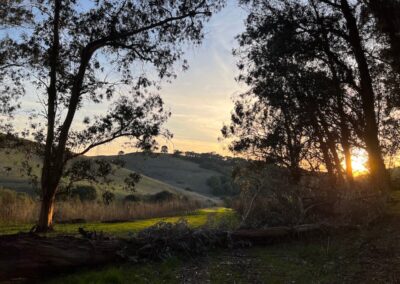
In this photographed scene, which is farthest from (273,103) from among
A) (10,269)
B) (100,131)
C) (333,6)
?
(10,269)

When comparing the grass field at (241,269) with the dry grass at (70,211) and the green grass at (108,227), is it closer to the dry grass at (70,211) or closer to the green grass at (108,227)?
the green grass at (108,227)

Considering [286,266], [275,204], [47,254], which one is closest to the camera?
[47,254]

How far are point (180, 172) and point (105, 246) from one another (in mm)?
84080

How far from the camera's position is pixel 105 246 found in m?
9.59

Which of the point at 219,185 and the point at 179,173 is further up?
the point at 179,173

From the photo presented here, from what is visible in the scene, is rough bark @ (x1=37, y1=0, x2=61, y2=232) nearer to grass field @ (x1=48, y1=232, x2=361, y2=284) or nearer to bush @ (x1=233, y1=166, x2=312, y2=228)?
bush @ (x1=233, y1=166, x2=312, y2=228)

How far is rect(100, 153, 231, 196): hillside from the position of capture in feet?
271

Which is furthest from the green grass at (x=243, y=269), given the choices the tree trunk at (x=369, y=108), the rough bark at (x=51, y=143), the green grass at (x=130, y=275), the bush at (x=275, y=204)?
the rough bark at (x=51, y=143)

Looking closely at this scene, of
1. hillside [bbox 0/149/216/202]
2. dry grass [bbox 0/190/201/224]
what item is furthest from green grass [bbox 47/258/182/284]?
dry grass [bbox 0/190/201/224]

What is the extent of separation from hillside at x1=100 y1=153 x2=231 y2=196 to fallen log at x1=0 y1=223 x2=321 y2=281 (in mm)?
65594

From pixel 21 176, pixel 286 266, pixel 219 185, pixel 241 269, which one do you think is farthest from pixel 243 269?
pixel 219 185

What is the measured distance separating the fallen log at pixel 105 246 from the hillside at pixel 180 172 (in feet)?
215

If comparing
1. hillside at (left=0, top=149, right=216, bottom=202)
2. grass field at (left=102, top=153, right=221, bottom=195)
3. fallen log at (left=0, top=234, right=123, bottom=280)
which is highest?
grass field at (left=102, top=153, right=221, bottom=195)

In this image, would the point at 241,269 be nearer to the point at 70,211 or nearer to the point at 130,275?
the point at 130,275
